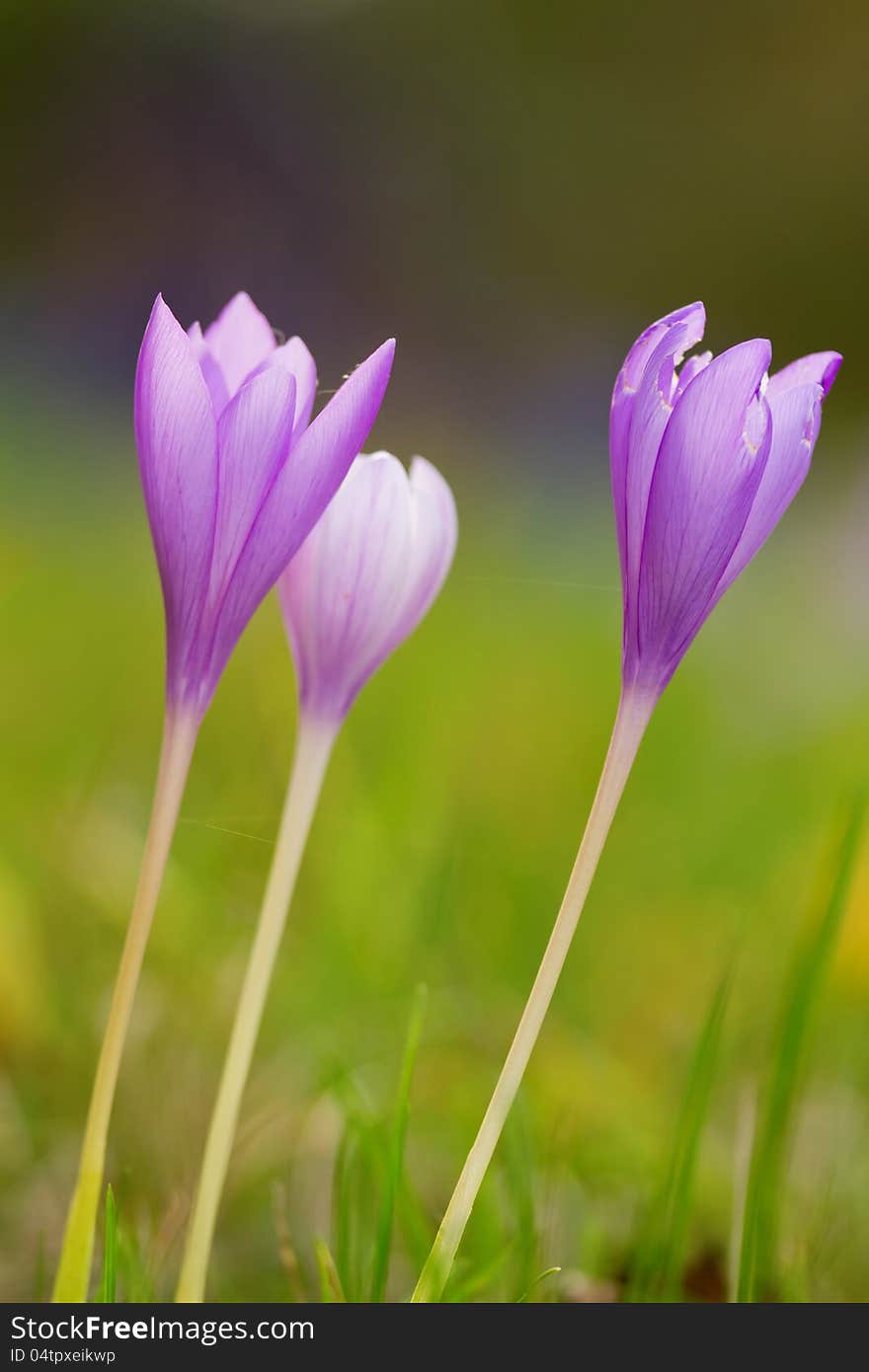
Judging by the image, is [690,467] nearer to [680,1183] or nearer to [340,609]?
[340,609]

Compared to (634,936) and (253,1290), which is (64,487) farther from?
(253,1290)

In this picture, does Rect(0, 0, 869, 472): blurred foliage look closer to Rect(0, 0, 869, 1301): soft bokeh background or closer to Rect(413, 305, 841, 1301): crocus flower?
Rect(0, 0, 869, 1301): soft bokeh background

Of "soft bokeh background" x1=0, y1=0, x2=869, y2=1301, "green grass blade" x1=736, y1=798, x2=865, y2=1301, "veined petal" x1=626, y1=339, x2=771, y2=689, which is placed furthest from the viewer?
"soft bokeh background" x1=0, y1=0, x2=869, y2=1301

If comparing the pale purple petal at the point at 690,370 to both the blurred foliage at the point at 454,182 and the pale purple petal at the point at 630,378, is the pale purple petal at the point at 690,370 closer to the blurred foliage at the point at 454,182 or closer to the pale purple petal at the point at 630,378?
the pale purple petal at the point at 630,378

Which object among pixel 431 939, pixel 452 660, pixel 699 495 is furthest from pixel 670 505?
pixel 452 660

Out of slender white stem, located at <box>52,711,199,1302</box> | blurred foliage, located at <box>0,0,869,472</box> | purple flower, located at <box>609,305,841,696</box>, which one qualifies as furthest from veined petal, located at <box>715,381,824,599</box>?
blurred foliage, located at <box>0,0,869,472</box>

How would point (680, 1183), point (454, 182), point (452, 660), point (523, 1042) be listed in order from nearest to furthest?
point (523, 1042), point (680, 1183), point (452, 660), point (454, 182)
